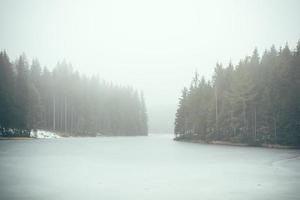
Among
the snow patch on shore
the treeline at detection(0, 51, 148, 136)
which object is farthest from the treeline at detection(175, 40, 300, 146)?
the treeline at detection(0, 51, 148, 136)

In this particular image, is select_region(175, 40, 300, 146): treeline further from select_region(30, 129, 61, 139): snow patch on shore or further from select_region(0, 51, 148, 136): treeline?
select_region(0, 51, 148, 136): treeline

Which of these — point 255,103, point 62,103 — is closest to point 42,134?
point 62,103

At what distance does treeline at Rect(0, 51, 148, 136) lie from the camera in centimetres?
7262

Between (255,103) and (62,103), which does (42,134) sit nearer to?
(62,103)

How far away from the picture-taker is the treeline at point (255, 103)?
62344 millimetres

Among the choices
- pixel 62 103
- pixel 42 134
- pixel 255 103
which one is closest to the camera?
pixel 255 103

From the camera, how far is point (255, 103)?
70.2 metres

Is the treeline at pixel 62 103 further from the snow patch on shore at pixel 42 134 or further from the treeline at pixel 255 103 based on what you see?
the treeline at pixel 255 103

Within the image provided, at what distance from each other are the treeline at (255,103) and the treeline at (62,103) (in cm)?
4155

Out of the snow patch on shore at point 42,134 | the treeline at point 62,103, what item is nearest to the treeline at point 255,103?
the snow patch on shore at point 42,134

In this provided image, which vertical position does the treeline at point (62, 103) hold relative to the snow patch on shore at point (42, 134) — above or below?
above

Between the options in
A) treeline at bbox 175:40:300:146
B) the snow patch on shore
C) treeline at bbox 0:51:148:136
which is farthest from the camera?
the snow patch on shore

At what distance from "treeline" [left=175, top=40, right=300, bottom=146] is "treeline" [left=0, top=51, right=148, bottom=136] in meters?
41.5

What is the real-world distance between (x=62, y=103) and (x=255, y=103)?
64.0 metres
